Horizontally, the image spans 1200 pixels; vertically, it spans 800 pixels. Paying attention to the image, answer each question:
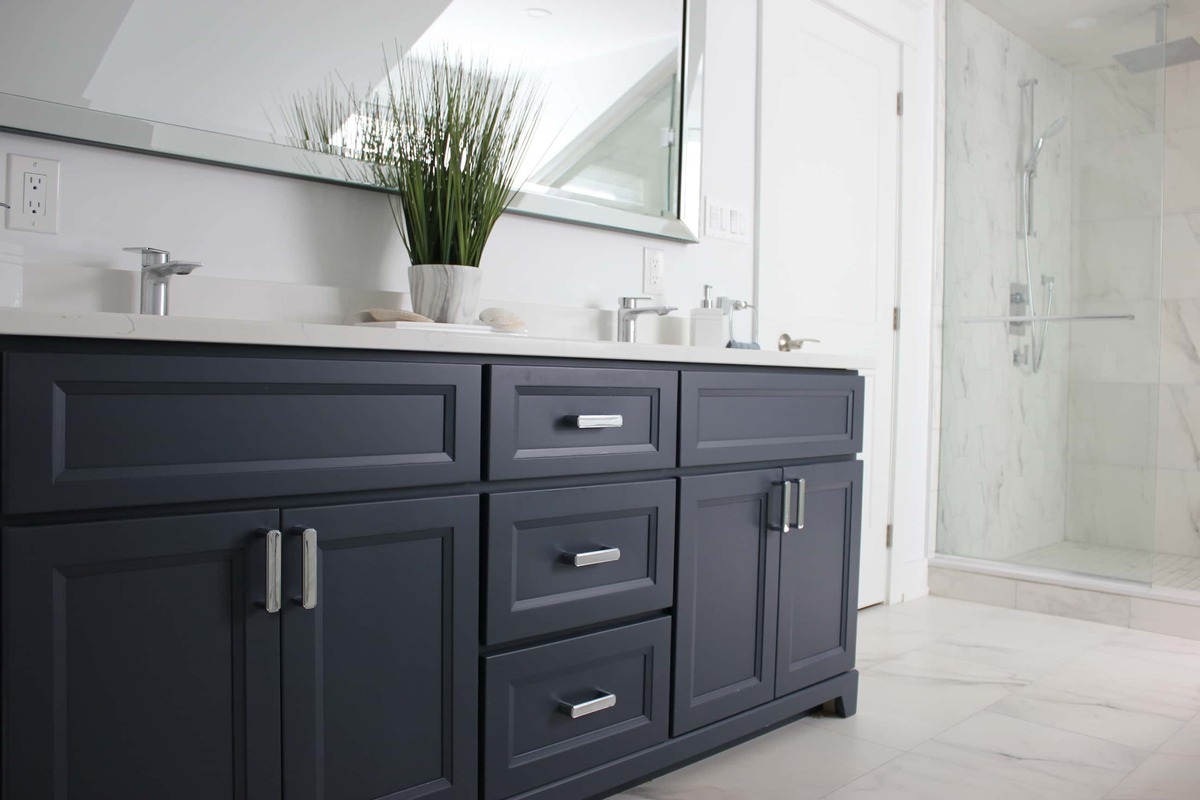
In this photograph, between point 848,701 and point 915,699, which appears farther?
point 915,699

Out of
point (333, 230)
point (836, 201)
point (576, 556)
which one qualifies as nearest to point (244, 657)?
point (576, 556)

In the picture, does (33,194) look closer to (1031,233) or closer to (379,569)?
(379,569)

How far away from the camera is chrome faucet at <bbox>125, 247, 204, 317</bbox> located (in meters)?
1.41

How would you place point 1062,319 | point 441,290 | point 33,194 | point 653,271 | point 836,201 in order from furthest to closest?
1. point 1062,319
2. point 836,201
3. point 653,271
4. point 441,290
5. point 33,194

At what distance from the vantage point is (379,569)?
125cm

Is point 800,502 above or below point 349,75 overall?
below

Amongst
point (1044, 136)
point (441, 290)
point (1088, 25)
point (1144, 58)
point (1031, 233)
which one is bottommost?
point (441, 290)

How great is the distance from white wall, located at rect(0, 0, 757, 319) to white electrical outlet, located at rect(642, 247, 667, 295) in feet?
0.07

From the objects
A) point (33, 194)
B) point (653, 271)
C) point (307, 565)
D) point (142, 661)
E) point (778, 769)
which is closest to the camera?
point (142, 661)

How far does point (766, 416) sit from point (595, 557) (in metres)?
0.54

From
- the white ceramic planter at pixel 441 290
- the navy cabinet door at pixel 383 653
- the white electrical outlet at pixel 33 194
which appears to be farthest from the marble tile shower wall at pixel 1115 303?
the white electrical outlet at pixel 33 194

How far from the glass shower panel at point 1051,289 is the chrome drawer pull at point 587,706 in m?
2.27

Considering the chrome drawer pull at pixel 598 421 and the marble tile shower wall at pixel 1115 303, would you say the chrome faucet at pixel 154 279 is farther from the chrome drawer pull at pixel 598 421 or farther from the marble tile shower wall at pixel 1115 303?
the marble tile shower wall at pixel 1115 303

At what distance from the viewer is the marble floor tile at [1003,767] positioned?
173 centimetres
